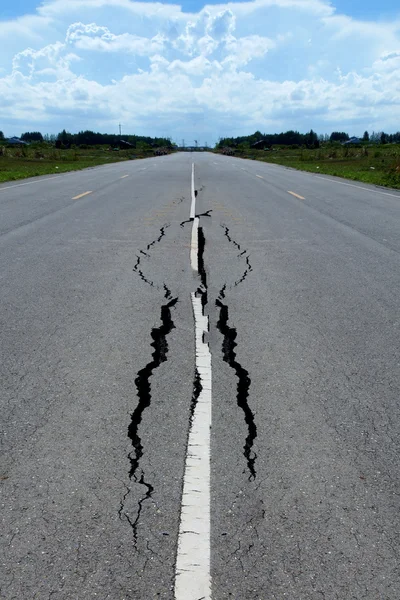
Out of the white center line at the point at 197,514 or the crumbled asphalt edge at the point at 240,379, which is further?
the crumbled asphalt edge at the point at 240,379

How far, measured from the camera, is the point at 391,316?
18.8 feet

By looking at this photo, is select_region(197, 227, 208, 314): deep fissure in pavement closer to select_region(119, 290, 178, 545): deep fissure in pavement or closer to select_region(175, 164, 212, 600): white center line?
select_region(119, 290, 178, 545): deep fissure in pavement

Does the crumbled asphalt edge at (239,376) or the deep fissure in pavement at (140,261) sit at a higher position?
the deep fissure in pavement at (140,261)

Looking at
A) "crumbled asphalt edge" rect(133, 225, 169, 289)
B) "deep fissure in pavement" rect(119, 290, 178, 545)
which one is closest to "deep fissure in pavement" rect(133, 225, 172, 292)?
"crumbled asphalt edge" rect(133, 225, 169, 289)

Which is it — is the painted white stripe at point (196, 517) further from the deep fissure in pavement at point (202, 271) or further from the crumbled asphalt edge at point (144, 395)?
the deep fissure in pavement at point (202, 271)

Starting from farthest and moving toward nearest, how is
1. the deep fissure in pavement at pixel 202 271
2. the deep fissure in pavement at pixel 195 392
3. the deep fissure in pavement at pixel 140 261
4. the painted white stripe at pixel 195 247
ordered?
the painted white stripe at pixel 195 247 → the deep fissure in pavement at pixel 140 261 → the deep fissure in pavement at pixel 202 271 → the deep fissure in pavement at pixel 195 392

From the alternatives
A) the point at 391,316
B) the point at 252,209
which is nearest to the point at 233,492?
the point at 391,316

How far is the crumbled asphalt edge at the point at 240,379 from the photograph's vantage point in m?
3.14

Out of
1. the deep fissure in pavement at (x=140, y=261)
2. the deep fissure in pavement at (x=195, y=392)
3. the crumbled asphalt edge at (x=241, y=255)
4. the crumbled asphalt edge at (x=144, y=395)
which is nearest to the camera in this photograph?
the crumbled asphalt edge at (x=144, y=395)

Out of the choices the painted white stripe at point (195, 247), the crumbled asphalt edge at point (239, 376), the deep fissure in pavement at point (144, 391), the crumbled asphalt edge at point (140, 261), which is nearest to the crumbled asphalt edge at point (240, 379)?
the crumbled asphalt edge at point (239, 376)

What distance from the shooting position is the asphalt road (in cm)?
235

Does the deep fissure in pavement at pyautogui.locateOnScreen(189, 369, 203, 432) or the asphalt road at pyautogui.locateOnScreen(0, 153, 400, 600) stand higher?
the deep fissure in pavement at pyautogui.locateOnScreen(189, 369, 203, 432)

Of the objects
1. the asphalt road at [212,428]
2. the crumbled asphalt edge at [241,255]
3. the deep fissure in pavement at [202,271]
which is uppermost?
the crumbled asphalt edge at [241,255]

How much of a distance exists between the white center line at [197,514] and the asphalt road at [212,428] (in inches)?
1.4
